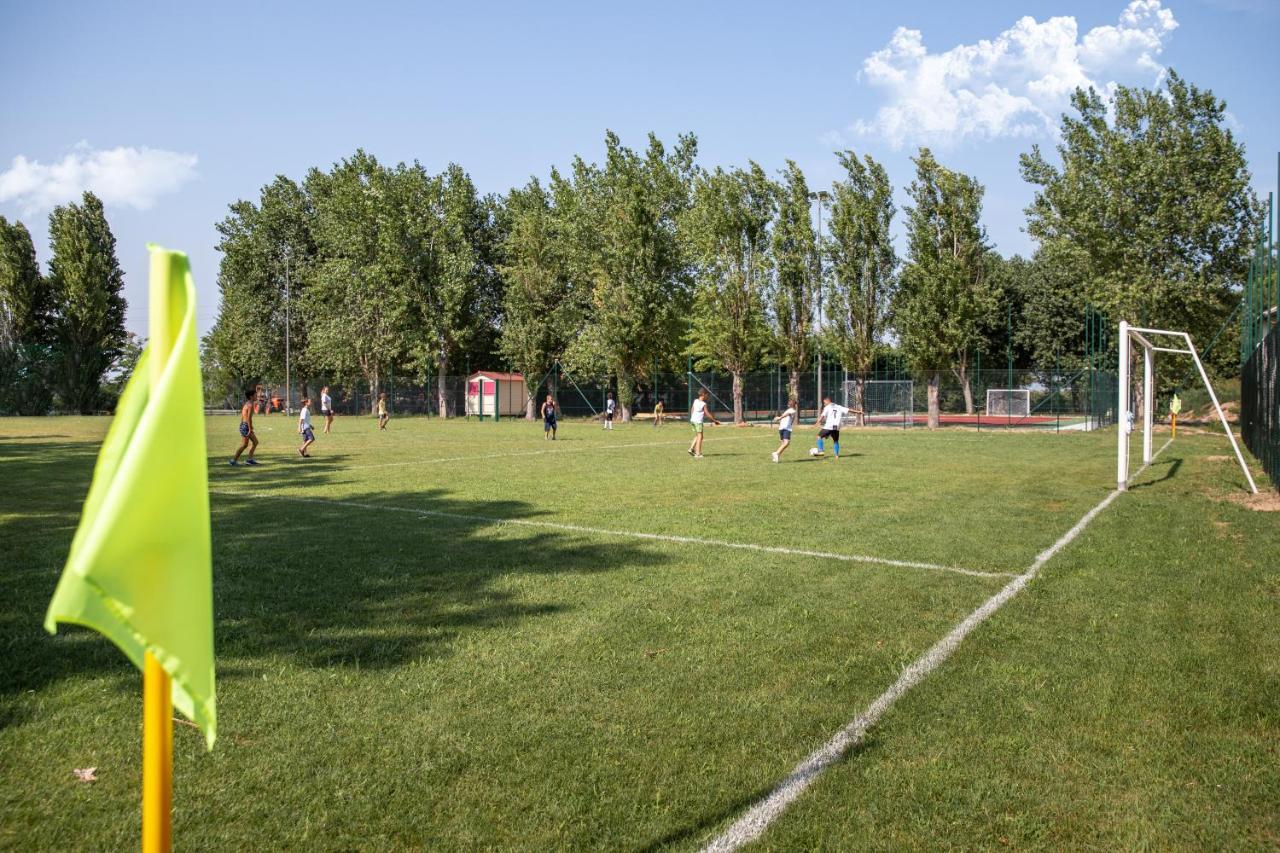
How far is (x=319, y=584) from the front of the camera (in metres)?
7.29

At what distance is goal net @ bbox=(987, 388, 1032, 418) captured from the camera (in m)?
49.0

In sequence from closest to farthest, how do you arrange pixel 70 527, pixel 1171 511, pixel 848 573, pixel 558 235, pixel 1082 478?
pixel 848 573, pixel 70 527, pixel 1171 511, pixel 1082 478, pixel 558 235

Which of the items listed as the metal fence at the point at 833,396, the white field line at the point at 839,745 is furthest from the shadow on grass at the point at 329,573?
the metal fence at the point at 833,396

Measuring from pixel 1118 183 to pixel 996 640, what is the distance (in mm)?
36107

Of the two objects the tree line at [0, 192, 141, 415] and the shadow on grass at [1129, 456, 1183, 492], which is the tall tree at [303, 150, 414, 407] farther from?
the shadow on grass at [1129, 456, 1183, 492]

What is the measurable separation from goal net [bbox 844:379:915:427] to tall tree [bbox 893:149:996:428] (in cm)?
531

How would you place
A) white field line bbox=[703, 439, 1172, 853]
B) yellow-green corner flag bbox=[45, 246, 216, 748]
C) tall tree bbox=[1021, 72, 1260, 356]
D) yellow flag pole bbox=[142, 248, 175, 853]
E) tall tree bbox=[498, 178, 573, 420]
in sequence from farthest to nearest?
tall tree bbox=[498, 178, 573, 420], tall tree bbox=[1021, 72, 1260, 356], white field line bbox=[703, 439, 1172, 853], yellow flag pole bbox=[142, 248, 175, 853], yellow-green corner flag bbox=[45, 246, 216, 748]

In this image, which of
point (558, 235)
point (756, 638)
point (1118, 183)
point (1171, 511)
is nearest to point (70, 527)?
point (756, 638)

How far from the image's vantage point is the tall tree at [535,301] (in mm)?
51031

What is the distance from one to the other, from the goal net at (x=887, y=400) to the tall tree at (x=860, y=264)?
123 inches

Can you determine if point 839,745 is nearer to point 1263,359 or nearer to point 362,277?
point 1263,359

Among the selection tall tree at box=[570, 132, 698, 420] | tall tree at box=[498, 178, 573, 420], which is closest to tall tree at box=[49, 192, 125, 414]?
tall tree at box=[498, 178, 573, 420]

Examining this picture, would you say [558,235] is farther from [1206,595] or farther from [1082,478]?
[1206,595]

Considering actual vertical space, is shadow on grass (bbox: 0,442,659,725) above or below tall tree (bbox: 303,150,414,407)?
below
